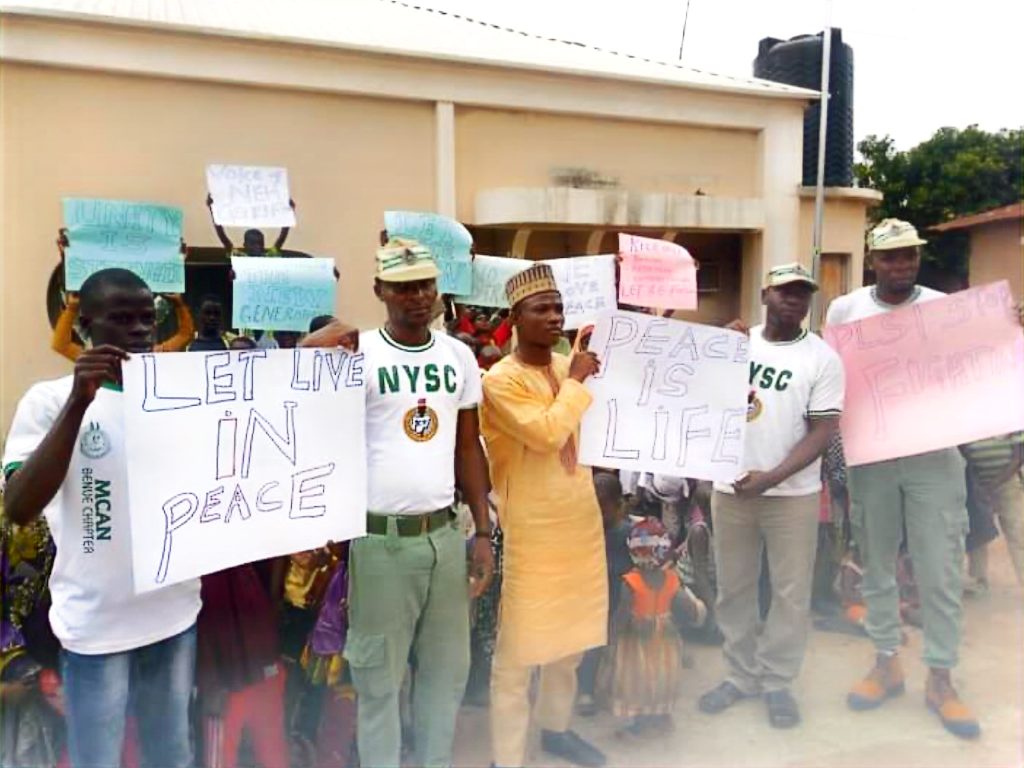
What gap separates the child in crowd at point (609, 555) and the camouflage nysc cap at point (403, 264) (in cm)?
118

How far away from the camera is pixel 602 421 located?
296cm

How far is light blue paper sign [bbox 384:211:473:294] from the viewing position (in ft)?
11.3

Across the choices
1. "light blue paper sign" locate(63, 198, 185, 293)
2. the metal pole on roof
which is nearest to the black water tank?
the metal pole on roof

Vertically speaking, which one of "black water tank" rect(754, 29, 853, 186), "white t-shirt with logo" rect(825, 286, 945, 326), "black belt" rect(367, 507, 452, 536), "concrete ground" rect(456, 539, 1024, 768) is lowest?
"concrete ground" rect(456, 539, 1024, 768)

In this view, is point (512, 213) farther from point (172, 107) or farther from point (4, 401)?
point (4, 401)

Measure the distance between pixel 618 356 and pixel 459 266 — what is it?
41.5 inches

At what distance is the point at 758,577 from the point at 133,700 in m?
2.27

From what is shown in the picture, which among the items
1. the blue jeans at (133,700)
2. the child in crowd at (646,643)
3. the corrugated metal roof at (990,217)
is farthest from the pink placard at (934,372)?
the blue jeans at (133,700)

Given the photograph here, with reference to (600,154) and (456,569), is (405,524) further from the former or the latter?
(600,154)

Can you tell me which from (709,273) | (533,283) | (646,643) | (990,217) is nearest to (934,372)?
(990,217)

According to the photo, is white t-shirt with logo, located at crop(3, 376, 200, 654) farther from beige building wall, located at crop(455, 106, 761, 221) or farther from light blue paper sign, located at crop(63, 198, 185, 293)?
beige building wall, located at crop(455, 106, 761, 221)

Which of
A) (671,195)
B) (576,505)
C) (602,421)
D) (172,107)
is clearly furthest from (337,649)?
(671,195)

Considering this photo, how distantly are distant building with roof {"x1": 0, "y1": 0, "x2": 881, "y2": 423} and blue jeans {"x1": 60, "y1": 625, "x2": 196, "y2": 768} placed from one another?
2206 millimetres

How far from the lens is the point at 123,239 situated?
3475mm
